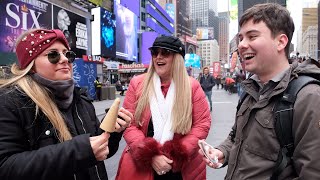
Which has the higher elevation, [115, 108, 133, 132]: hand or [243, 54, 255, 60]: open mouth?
[243, 54, 255, 60]: open mouth

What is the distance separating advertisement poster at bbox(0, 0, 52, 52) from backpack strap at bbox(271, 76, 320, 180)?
53.5 ft

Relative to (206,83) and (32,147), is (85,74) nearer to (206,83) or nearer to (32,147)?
(206,83)

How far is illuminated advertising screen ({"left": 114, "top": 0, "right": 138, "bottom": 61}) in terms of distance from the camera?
4678 cm

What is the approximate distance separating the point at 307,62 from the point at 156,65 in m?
1.36

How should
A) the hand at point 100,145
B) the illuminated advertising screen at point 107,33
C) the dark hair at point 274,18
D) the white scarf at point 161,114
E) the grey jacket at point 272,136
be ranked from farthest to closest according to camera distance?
the illuminated advertising screen at point 107,33 < the white scarf at point 161,114 < the dark hair at point 274,18 < the hand at point 100,145 < the grey jacket at point 272,136

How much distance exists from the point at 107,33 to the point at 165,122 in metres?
35.0

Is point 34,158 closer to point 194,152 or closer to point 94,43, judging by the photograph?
point 194,152

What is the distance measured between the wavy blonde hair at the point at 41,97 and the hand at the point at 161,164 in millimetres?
859

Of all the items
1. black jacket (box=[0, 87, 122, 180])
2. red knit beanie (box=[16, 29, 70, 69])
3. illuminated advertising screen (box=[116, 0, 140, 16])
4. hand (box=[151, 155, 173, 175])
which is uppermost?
illuminated advertising screen (box=[116, 0, 140, 16])

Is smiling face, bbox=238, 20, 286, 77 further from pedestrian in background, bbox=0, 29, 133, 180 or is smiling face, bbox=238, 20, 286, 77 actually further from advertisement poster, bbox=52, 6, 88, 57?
advertisement poster, bbox=52, 6, 88, 57

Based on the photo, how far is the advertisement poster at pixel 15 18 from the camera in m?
17.3

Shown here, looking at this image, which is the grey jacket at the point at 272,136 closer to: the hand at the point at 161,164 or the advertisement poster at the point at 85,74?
the hand at the point at 161,164

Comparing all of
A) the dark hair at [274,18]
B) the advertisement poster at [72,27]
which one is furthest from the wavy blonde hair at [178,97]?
the advertisement poster at [72,27]

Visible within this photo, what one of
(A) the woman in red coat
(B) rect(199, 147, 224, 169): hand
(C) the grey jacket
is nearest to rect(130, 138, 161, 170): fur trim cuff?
(A) the woman in red coat
